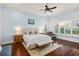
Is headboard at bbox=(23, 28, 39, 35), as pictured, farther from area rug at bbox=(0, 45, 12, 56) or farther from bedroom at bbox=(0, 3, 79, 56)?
area rug at bbox=(0, 45, 12, 56)

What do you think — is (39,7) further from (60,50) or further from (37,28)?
(60,50)

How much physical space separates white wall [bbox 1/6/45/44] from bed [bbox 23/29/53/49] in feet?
0.44

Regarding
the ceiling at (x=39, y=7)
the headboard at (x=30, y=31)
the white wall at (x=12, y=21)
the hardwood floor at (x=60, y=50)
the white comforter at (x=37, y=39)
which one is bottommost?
the hardwood floor at (x=60, y=50)

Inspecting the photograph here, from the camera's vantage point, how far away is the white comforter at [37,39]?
1.75 meters

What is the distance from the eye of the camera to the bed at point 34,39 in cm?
175

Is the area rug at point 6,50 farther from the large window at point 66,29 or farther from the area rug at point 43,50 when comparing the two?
the large window at point 66,29

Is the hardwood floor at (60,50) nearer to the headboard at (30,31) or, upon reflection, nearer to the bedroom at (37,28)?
the bedroom at (37,28)

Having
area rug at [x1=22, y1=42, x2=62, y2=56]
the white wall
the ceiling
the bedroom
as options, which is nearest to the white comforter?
the bedroom

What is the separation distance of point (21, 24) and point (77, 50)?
4.36 ft

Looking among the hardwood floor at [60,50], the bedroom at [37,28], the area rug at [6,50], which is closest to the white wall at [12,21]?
the bedroom at [37,28]

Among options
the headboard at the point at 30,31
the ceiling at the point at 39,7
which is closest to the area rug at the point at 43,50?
the headboard at the point at 30,31

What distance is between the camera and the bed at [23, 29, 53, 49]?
1750 mm

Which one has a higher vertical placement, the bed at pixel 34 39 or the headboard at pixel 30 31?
the headboard at pixel 30 31

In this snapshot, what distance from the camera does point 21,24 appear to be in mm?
1756
